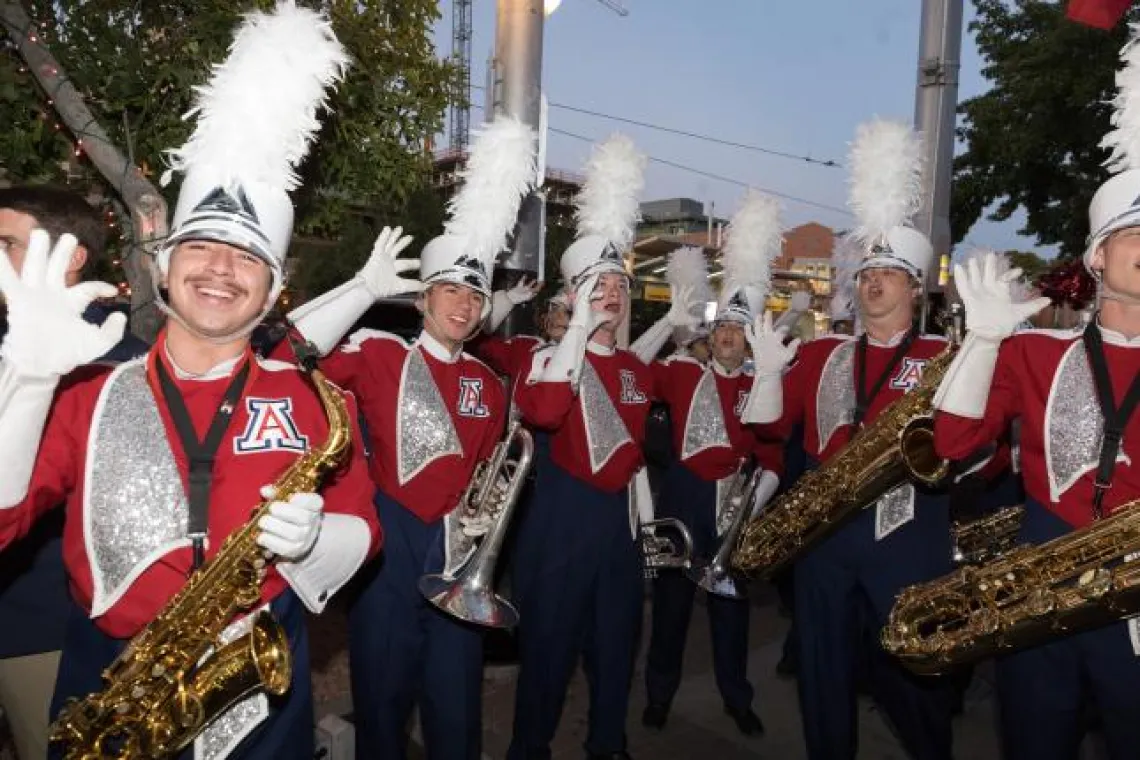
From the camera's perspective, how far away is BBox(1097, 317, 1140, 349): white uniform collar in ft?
9.48

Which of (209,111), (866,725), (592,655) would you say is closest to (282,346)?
(209,111)

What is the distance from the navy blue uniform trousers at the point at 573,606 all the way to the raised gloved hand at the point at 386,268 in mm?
1231

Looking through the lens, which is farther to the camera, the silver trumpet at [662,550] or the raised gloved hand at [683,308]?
the raised gloved hand at [683,308]

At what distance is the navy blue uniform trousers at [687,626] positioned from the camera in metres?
4.99

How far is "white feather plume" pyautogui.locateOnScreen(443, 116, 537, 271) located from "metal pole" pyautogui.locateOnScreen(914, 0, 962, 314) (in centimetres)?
324

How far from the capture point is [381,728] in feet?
11.2

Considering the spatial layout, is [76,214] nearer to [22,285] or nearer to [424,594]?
[22,285]

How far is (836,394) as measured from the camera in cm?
418

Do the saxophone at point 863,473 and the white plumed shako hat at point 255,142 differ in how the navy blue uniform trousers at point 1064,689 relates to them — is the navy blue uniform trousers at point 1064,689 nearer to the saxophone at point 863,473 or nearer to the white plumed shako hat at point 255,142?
the saxophone at point 863,473

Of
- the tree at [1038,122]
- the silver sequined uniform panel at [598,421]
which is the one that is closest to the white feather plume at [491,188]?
the silver sequined uniform panel at [598,421]

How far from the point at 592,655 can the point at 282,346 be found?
2178 mm

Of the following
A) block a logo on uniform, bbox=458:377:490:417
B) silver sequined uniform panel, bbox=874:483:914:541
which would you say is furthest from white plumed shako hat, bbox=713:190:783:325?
block a logo on uniform, bbox=458:377:490:417

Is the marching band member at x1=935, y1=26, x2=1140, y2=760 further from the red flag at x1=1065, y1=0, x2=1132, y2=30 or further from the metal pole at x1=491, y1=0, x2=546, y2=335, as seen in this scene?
the red flag at x1=1065, y1=0, x2=1132, y2=30

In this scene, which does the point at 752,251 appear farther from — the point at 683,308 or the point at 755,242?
the point at 683,308
